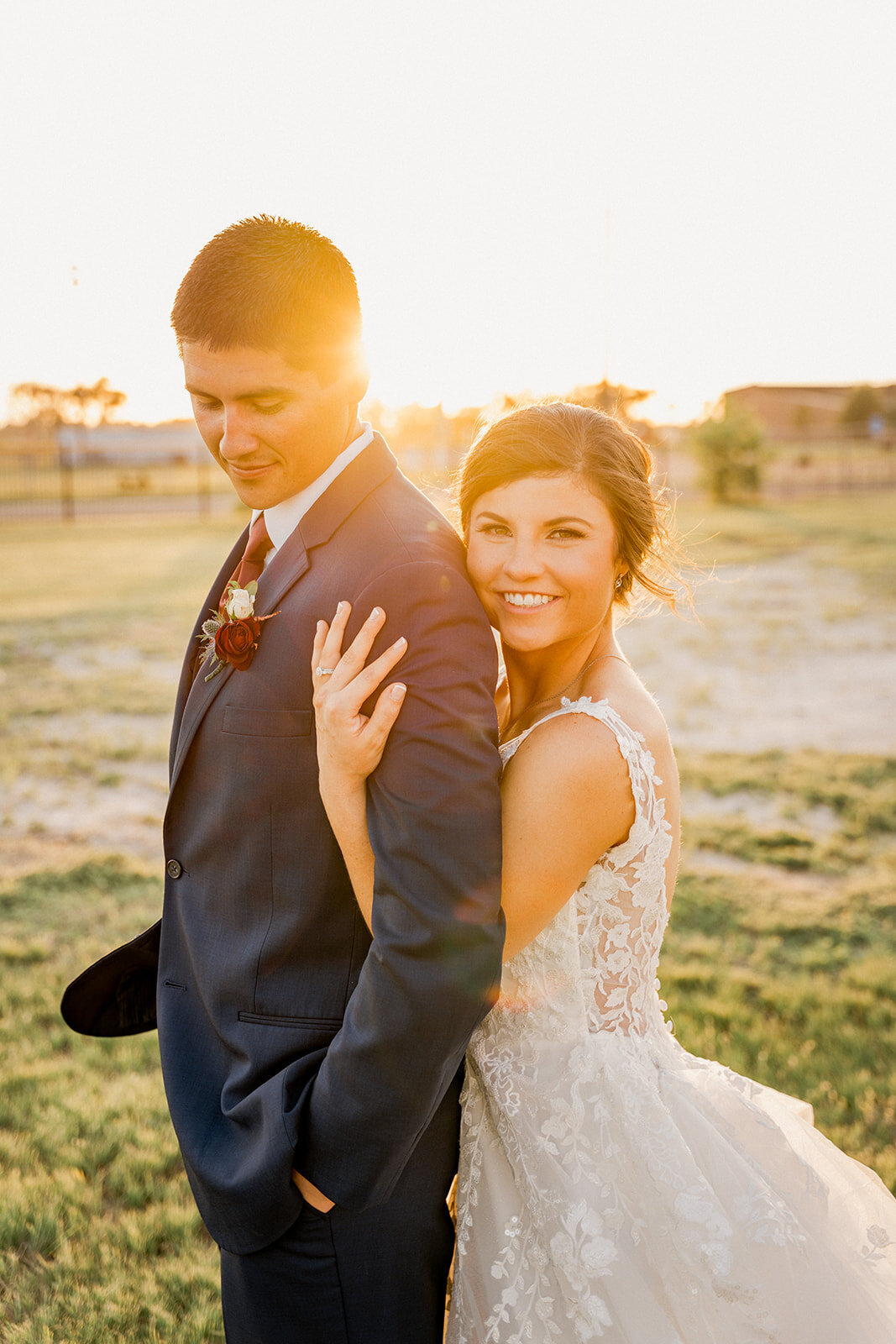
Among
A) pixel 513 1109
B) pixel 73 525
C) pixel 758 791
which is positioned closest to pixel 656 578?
pixel 513 1109

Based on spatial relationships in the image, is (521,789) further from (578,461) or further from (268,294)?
(268,294)

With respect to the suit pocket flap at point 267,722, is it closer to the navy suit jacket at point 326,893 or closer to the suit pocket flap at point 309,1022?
the navy suit jacket at point 326,893

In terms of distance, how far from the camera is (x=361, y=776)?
170 centimetres

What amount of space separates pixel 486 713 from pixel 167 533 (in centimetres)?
2479

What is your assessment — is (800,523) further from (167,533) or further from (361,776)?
(361,776)

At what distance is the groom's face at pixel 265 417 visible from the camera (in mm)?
1786

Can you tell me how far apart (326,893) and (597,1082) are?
0.72 m

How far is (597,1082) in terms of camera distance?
204 centimetres

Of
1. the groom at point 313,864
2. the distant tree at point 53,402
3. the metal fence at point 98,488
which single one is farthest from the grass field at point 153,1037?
the distant tree at point 53,402

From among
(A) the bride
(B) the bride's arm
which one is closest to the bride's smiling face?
(A) the bride

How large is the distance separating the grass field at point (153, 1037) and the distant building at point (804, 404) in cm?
6739

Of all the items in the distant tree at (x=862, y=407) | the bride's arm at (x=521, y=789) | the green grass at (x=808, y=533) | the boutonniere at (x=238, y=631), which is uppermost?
the distant tree at (x=862, y=407)

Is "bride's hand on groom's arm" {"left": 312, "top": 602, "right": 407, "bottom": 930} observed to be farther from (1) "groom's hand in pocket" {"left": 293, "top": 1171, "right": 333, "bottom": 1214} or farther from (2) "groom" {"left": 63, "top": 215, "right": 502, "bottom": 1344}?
(1) "groom's hand in pocket" {"left": 293, "top": 1171, "right": 333, "bottom": 1214}

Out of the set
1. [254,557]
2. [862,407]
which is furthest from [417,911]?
[862,407]
